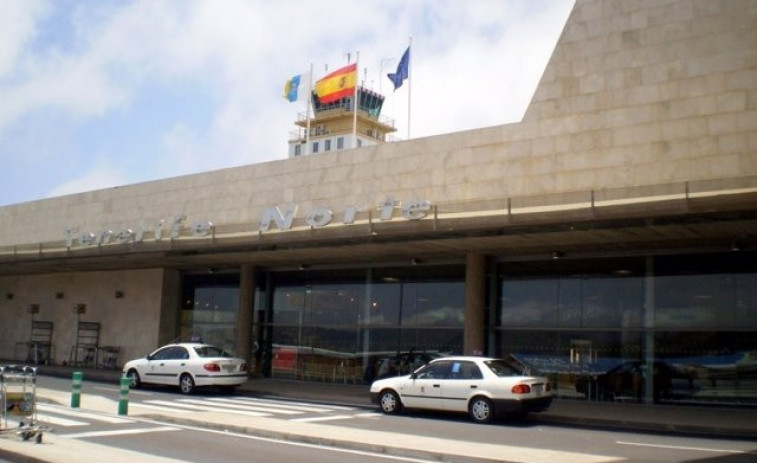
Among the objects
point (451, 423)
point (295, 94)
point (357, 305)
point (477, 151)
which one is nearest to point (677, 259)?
point (477, 151)

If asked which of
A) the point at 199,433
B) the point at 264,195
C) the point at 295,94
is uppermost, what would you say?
the point at 295,94

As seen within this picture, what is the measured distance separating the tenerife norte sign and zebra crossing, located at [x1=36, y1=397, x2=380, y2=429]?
510 cm

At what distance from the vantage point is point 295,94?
117ft

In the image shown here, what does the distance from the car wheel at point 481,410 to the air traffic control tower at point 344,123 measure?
70.3m

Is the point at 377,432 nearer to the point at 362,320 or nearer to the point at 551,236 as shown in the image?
the point at 551,236

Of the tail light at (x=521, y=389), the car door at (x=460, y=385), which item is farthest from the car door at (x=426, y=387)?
the tail light at (x=521, y=389)

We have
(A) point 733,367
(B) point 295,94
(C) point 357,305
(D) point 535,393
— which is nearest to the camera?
(D) point 535,393

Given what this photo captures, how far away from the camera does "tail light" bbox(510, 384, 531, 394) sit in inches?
657

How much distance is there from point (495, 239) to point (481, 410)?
5180 mm

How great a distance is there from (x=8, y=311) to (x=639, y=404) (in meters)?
33.3

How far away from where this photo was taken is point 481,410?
1709 centimetres

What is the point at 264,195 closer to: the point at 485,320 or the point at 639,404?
the point at 485,320

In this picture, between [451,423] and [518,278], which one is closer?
[451,423]

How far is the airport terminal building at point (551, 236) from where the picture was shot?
18719mm
